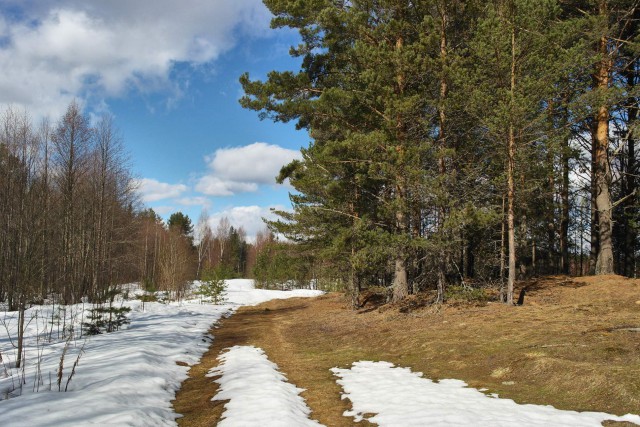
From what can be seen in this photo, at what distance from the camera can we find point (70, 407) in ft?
16.1

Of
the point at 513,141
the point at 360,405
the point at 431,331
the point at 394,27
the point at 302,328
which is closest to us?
the point at 360,405

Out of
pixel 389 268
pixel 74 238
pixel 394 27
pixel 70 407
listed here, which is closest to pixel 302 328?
pixel 389 268

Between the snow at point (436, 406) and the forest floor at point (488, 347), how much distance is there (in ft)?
0.88

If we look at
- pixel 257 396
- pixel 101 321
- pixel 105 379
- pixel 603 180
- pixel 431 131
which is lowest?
pixel 101 321

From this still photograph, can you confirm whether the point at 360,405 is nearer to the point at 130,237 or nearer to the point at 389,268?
the point at 389,268

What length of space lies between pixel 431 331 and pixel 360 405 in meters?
4.96

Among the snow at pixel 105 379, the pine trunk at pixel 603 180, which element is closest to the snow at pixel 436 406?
the snow at pixel 105 379

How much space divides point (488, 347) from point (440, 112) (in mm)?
7657

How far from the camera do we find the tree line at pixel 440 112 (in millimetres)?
10312

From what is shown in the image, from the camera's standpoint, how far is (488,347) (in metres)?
7.73

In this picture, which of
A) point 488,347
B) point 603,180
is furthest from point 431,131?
point 488,347

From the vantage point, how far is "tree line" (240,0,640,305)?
10.3 meters

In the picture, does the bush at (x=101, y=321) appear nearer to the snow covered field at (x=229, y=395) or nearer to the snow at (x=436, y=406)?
the snow covered field at (x=229, y=395)

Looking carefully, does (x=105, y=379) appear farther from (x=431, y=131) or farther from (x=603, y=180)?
(x=603, y=180)
